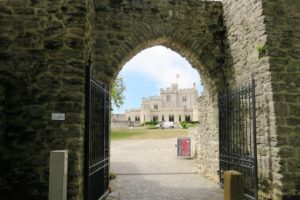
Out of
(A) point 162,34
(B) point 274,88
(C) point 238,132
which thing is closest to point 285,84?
(B) point 274,88

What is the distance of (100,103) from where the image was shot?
6.34 meters

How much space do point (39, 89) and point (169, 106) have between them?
75.5 metres

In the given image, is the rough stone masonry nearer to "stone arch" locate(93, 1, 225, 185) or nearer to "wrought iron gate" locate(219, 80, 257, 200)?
"wrought iron gate" locate(219, 80, 257, 200)

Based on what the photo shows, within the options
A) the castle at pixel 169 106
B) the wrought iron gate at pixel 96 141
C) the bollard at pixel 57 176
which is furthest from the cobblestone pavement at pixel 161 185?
the castle at pixel 169 106

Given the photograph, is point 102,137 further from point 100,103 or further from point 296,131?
point 296,131

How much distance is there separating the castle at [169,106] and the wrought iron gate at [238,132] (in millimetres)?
71195

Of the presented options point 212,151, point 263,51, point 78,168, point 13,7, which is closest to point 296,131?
point 263,51

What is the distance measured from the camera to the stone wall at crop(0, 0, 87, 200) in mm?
5133

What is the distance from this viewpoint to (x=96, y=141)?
620 centimetres

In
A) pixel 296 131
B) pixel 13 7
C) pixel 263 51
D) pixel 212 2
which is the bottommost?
pixel 296 131

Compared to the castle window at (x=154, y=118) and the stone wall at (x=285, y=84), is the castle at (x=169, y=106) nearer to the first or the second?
the castle window at (x=154, y=118)

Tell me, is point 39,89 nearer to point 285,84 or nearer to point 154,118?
point 285,84

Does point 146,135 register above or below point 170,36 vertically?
below

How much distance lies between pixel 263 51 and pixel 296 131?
1644 mm
